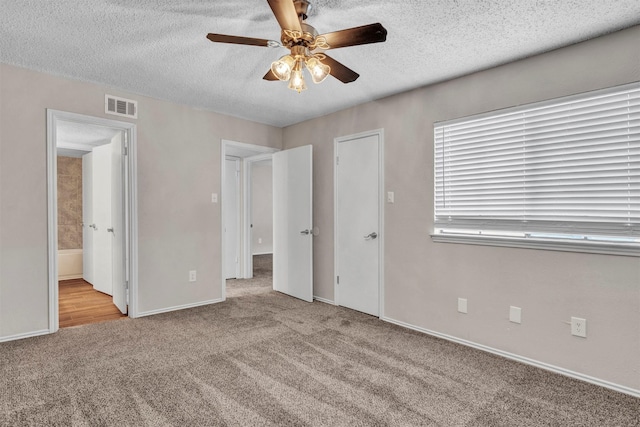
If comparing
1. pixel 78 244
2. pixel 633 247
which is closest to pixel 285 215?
pixel 633 247

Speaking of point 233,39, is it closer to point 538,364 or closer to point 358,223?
point 358,223

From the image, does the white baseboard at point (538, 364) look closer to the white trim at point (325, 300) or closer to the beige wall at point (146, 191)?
the white trim at point (325, 300)

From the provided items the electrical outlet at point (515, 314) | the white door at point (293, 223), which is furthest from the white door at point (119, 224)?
the electrical outlet at point (515, 314)

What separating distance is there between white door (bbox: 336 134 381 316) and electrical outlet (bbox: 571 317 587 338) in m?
1.71

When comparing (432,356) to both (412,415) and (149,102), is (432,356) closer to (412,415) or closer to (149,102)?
(412,415)

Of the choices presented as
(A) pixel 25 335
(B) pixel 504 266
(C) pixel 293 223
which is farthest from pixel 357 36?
(A) pixel 25 335

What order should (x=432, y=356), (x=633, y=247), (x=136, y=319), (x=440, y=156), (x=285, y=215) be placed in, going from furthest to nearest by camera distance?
(x=285, y=215) → (x=136, y=319) → (x=440, y=156) → (x=432, y=356) → (x=633, y=247)

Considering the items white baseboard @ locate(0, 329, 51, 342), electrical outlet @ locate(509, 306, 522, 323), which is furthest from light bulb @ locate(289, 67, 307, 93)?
white baseboard @ locate(0, 329, 51, 342)

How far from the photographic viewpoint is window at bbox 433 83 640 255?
221 centimetres

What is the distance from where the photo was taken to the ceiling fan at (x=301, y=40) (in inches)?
65.3

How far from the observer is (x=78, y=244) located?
236 inches

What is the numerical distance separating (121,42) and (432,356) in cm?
331

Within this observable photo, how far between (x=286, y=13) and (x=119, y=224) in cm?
315

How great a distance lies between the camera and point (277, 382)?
2275mm
